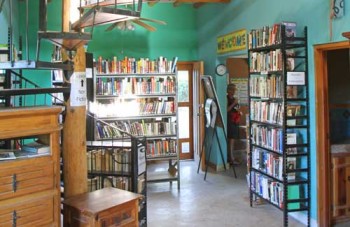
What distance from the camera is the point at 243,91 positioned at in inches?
375

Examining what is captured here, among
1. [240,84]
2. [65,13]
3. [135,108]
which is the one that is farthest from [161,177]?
[65,13]

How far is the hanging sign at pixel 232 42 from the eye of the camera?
20.7 feet

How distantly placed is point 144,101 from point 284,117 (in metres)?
2.81

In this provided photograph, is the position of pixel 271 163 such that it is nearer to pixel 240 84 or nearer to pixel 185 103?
pixel 185 103

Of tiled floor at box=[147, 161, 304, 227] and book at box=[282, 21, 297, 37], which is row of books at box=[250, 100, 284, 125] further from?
tiled floor at box=[147, 161, 304, 227]

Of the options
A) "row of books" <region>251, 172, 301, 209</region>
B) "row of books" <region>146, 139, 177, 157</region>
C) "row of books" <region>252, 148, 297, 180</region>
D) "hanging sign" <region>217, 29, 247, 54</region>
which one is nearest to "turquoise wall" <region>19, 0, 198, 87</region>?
"hanging sign" <region>217, 29, 247, 54</region>

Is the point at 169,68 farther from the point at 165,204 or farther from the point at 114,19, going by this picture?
the point at 114,19

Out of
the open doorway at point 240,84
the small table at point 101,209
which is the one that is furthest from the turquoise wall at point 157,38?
the small table at point 101,209

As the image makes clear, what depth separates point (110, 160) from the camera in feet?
13.8

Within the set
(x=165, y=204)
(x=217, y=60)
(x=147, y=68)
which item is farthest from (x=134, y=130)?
(x=217, y=60)

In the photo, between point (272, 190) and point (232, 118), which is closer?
point (272, 190)

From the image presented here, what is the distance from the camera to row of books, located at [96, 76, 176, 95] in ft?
20.9

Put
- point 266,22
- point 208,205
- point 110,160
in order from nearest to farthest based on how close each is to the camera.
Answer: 1. point 110,160
2. point 208,205
3. point 266,22

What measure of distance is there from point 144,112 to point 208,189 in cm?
169
